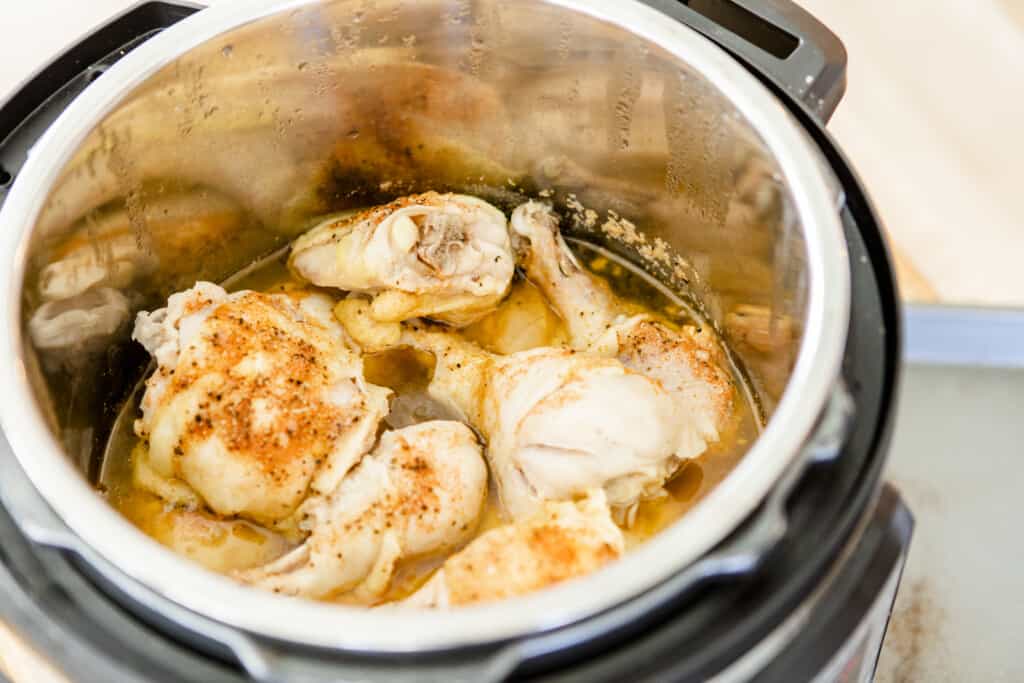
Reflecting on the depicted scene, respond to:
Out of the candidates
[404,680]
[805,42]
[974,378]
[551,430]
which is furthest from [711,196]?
[404,680]

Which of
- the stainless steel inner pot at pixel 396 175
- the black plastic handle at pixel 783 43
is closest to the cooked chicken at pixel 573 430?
the stainless steel inner pot at pixel 396 175

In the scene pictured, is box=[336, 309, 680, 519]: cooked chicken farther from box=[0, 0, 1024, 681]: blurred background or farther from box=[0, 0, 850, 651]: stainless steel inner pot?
box=[0, 0, 1024, 681]: blurred background

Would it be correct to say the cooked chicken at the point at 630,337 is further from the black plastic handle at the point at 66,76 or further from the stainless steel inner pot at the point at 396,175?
the black plastic handle at the point at 66,76

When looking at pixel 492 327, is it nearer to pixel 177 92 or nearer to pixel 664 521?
pixel 664 521

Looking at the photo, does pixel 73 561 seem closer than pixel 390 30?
Yes

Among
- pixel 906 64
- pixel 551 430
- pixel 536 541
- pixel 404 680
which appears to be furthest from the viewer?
pixel 906 64

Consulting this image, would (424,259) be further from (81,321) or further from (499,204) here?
(81,321)
